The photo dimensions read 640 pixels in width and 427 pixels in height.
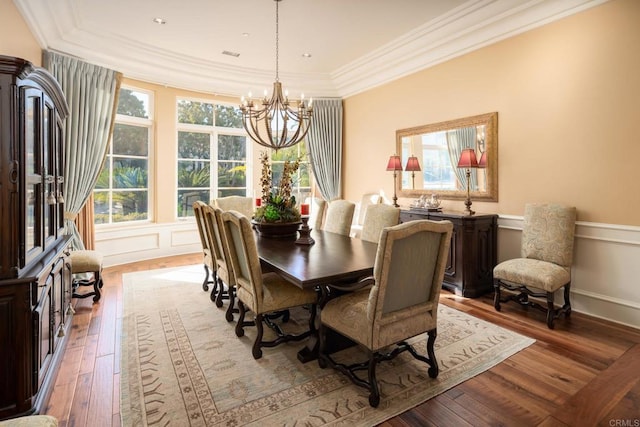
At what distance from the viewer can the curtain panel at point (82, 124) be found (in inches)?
168

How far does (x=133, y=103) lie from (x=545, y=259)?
19.2 feet

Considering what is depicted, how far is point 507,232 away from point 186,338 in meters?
3.53

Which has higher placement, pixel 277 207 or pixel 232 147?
pixel 232 147

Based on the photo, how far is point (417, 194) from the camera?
16.2ft

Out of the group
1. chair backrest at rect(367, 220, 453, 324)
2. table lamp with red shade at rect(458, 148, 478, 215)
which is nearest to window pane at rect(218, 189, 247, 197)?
table lamp with red shade at rect(458, 148, 478, 215)

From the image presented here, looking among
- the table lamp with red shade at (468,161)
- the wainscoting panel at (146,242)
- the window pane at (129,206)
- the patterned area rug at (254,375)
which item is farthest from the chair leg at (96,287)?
the table lamp with red shade at (468,161)

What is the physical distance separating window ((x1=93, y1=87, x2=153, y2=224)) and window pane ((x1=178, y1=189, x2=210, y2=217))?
0.51 metres

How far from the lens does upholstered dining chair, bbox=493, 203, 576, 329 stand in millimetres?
3049

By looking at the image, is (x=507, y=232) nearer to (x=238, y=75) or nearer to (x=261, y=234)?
(x=261, y=234)

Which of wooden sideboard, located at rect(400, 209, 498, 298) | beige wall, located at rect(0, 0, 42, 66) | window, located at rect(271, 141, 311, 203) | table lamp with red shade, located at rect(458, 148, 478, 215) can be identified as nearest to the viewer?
beige wall, located at rect(0, 0, 42, 66)

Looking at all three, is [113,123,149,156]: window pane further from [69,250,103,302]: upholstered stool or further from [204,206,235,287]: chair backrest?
[204,206,235,287]: chair backrest

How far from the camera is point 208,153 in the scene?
6.17m

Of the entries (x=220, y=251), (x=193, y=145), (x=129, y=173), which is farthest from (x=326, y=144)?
(x=220, y=251)

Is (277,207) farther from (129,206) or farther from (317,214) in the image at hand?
(129,206)
